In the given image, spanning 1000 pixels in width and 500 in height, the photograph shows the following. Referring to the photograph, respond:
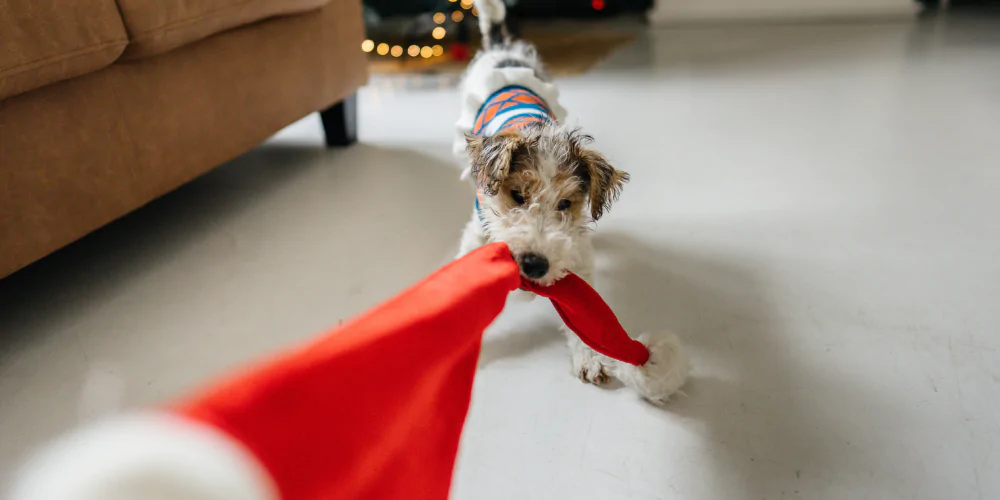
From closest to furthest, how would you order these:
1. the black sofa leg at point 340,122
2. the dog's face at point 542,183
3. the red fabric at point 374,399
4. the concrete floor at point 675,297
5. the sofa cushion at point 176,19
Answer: the red fabric at point 374,399 < the concrete floor at point 675,297 < the dog's face at point 542,183 < the sofa cushion at point 176,19 < the black sofa leg at point 340,122

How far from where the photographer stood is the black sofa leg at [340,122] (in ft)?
7.48

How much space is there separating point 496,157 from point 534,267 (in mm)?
244

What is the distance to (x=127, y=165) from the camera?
1322mm

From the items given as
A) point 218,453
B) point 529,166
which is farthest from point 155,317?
point 218,453

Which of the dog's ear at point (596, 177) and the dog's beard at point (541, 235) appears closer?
the dog's beard at point (541, 235)

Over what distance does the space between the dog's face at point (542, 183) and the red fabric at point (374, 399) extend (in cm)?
34

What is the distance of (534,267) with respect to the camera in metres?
0.91

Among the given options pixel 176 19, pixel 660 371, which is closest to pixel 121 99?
pixel 176 19

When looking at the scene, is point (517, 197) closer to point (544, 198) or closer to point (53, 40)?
point (544, 198)

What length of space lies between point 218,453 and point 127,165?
1202 millimetres

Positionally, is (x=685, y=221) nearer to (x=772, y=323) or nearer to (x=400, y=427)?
(x=772, y=323)

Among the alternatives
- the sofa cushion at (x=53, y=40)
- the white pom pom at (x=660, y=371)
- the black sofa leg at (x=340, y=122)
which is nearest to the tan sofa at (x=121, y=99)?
the sofa cushion at (x=53, y=40)

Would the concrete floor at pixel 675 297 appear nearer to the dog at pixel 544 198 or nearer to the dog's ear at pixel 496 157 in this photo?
the dog at pixel 544 198

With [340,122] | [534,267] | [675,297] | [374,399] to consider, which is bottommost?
[675,297]
